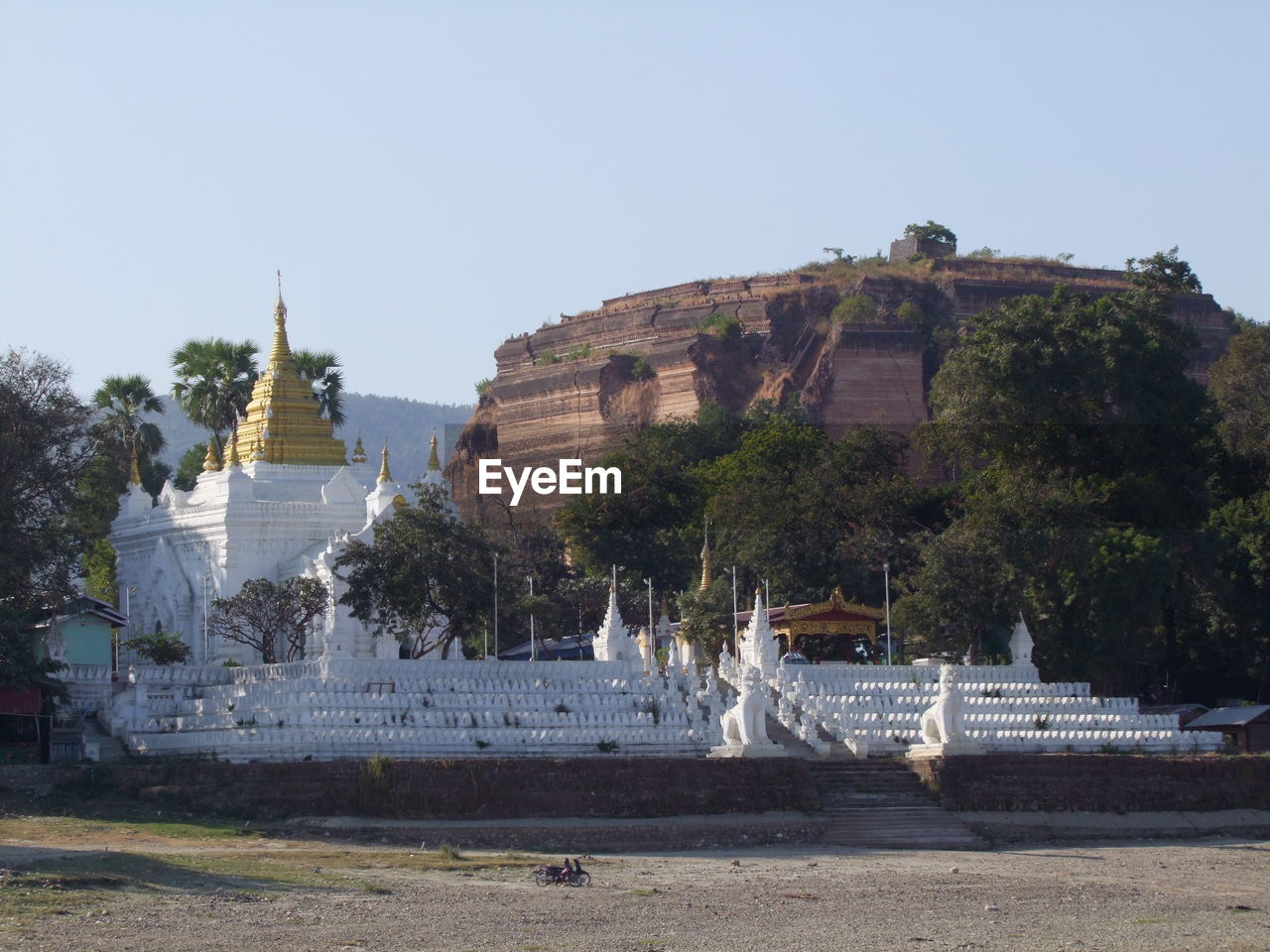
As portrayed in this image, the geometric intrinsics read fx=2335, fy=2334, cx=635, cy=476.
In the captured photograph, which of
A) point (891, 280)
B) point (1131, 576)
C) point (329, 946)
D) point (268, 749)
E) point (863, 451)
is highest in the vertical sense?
point (891, 280)

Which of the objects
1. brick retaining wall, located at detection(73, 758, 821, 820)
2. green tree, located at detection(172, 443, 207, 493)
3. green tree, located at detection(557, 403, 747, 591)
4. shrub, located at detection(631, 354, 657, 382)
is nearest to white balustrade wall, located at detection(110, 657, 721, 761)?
brick retaining wall, located at detection(73, 758, 821, 820)

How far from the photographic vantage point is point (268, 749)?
3828 cm

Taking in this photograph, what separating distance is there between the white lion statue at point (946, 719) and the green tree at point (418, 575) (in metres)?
9.22

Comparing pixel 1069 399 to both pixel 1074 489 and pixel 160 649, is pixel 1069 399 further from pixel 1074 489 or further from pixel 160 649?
pixel 160 649

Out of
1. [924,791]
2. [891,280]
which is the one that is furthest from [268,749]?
[891,280]

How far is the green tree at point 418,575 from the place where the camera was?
44812mm

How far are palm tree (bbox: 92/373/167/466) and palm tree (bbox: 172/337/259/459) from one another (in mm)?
959

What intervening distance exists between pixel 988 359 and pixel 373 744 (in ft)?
69.6

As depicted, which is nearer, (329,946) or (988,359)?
(329,946)

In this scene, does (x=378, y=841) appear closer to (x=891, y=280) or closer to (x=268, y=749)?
(x=268, y=749)

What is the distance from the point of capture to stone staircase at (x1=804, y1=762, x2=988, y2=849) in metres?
37.4

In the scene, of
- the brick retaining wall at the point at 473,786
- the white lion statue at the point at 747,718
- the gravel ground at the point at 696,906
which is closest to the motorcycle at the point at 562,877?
the gravel ground at the point at 696,906

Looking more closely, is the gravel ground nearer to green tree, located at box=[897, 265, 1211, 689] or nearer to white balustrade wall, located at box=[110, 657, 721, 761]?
white balustrade wall, located at box=[110, 657, 721, 761]

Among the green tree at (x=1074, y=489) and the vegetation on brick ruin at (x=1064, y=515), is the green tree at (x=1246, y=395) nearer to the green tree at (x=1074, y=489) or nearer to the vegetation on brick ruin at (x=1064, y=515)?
the vegetation on brick ruin at (x=1064, y=515)
